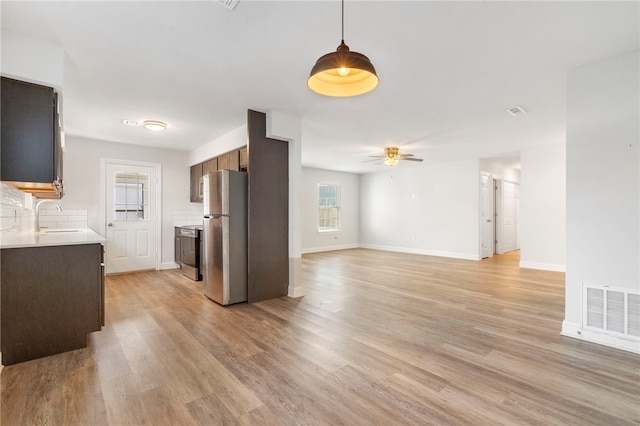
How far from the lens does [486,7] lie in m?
1.94

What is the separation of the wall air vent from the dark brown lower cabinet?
437 cm

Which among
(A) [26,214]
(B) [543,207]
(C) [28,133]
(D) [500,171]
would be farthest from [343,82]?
(D) [500,171]

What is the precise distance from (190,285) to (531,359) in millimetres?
4515

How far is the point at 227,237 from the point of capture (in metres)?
3.76

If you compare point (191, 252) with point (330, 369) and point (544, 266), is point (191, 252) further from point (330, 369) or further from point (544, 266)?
point (544, 266)

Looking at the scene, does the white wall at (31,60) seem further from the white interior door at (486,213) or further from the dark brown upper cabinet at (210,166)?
the white interior door at (486,213)

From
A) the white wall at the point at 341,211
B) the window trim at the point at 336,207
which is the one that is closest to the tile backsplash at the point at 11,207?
the white wall at the point at 341,211

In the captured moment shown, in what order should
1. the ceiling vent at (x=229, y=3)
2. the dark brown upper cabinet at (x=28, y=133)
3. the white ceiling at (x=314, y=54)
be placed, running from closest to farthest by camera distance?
the ceiling vent at (x=229, y=3) → the white ceiling at (x=314, y=54) → the dark brown upper cabinet at (x=28, y=133)

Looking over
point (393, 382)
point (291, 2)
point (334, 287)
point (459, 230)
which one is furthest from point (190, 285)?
point (459, 230)

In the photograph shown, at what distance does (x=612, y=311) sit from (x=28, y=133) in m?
4.94

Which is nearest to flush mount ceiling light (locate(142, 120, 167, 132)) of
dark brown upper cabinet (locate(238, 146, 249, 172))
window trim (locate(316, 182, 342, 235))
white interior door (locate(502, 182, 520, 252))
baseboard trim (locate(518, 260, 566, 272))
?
dark brown upper cabinet (locate(238, 146, 249, 172))

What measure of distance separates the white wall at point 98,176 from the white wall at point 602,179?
641cm

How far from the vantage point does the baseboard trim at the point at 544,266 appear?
19.1 feet

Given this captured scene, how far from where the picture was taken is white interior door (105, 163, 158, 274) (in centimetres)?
556
